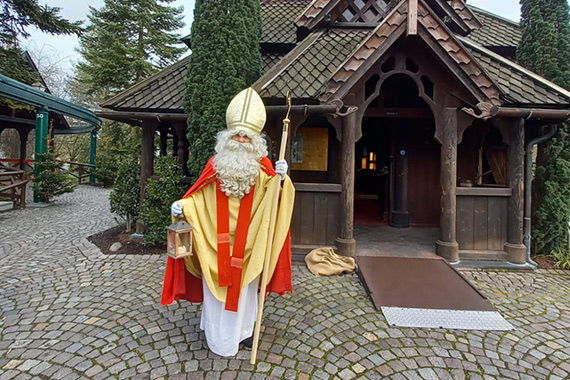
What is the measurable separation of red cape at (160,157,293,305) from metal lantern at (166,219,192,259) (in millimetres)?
217

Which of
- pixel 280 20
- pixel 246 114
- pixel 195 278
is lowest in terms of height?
pixel 195 278

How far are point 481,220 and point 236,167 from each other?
444 cm

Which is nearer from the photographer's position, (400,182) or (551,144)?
(551,144)

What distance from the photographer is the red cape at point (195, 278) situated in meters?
2.27

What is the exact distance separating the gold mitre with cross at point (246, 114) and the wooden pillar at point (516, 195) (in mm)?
4479

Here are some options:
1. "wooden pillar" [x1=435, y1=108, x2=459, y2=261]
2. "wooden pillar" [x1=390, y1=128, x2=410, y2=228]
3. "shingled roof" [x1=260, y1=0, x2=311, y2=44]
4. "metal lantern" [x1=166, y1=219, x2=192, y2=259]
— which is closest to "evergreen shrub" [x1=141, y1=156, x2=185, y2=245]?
"metal lantern" [x1=166, y1=219, x2=192, y2=259]

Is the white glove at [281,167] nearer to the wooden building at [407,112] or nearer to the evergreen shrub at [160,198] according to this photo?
the wooden building at [407,112]

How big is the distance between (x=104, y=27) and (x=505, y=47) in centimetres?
1738

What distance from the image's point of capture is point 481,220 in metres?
4.71

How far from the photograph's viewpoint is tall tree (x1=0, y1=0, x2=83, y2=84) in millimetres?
9711

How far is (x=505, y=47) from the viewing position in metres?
6.82

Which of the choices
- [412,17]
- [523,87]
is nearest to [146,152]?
[412,17]

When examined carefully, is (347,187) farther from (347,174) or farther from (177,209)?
(177,209)

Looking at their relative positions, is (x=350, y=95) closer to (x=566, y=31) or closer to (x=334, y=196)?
(x=334, y=196)
